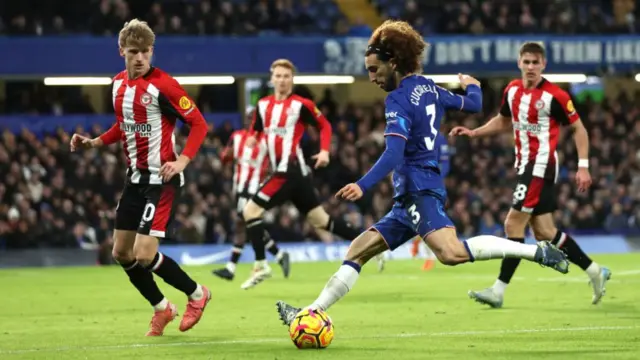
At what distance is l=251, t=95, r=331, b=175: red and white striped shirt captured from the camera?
15.3 m

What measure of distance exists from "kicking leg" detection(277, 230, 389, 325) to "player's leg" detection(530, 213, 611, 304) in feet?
11.2

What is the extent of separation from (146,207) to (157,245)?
11.6 inches

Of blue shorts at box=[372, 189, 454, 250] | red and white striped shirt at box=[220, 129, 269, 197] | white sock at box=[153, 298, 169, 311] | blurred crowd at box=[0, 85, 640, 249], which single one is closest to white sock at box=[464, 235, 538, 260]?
blue shorts at box=[372, 189, 454, 250]

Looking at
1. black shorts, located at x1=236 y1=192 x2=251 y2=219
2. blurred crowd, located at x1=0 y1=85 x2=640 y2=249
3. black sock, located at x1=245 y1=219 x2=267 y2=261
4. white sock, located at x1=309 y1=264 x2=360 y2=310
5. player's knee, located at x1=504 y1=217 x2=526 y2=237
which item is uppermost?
white sock, located at x1=309 y1=264 x2=360 y2=310

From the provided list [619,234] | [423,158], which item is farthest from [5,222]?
[423,158]

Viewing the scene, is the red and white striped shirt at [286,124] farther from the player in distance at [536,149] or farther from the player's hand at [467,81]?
the player's hand at [467,81]

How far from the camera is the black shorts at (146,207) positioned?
31.0ft

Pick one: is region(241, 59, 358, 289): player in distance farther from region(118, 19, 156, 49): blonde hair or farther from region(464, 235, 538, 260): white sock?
region(464, 235, 538, 260): white sock

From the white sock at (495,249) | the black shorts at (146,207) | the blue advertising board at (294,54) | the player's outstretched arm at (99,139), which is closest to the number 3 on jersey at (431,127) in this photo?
the white sock at (495,249)

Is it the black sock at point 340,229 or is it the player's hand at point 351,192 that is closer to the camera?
the player's hand at point 351,192

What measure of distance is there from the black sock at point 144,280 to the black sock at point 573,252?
3.97 meters

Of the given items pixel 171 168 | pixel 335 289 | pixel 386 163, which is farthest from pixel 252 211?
pixel 386 163

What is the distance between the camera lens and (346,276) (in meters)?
8.57

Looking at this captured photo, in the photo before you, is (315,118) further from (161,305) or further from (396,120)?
(396,120)
